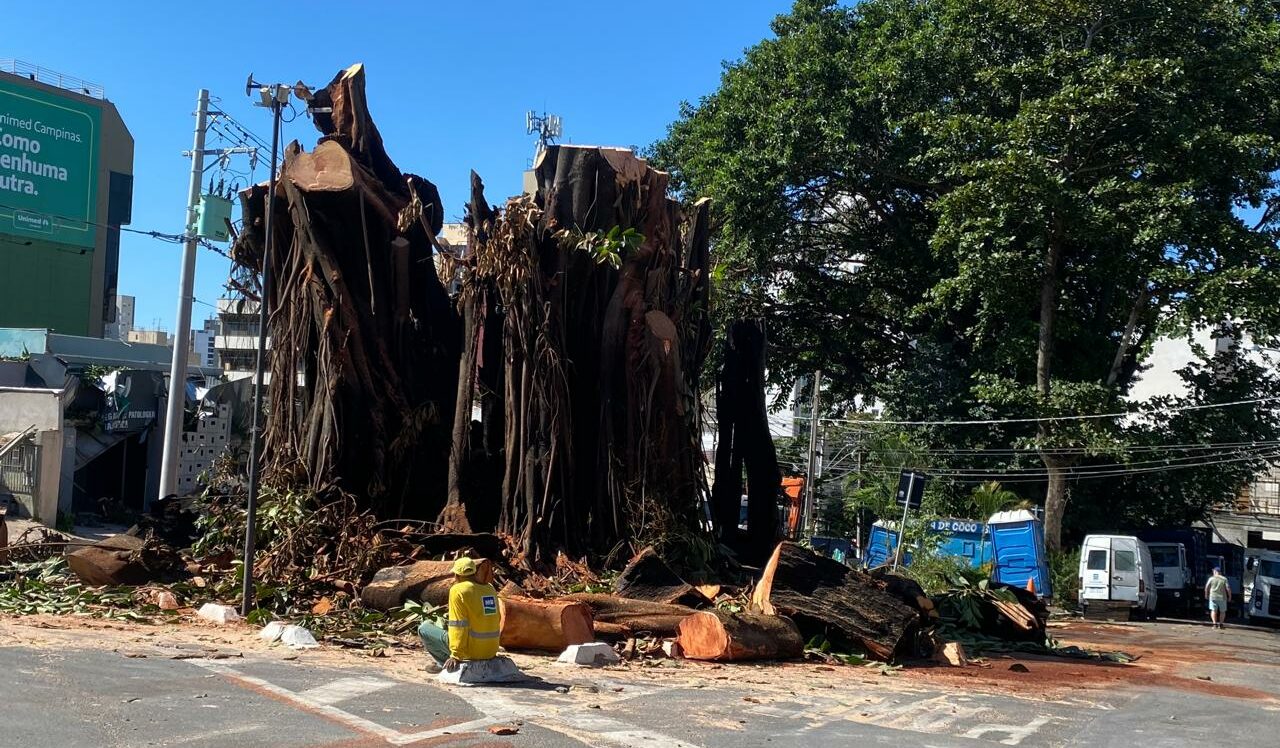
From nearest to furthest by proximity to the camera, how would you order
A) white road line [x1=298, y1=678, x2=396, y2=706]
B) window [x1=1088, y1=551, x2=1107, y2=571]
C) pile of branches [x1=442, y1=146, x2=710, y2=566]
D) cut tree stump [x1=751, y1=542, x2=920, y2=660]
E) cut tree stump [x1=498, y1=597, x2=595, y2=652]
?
white road line [x1=298, y1=678, x2=396, y2=706] → cut tree stump [x1=498, y1=597, x2=595, y2=652] → cut tree stump [x1=751, y1=542, x2=920, y2=660] → pile of branches [x1=442, y1=146, x2=710, y2=566] → window [x1=1088, y1=551, x2=1107, y2=571]

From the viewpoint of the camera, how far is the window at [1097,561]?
2831cm

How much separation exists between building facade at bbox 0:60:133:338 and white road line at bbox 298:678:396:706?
42794 mm

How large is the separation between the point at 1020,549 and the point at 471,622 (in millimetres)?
20680

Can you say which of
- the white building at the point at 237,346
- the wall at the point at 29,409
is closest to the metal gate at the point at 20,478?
the wall at the point at 29,409

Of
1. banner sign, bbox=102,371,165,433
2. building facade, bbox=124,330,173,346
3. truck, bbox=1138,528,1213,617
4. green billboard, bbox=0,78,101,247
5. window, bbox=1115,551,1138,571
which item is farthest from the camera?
building facade, bbox=124,330,173,346

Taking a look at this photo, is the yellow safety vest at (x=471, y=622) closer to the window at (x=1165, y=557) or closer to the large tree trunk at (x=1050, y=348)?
the large tree trunk at (x=1050, y=348)

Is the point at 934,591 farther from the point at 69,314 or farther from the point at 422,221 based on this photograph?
the point at 69,314

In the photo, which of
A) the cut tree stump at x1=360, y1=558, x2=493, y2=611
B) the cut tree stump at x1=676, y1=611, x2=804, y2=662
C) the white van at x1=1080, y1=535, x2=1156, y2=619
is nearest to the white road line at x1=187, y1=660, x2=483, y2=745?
the cut tree stump at x1=360, y1=558, x2=493, y2=611

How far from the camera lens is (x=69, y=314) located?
51250 mm

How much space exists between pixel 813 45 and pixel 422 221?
17.4m

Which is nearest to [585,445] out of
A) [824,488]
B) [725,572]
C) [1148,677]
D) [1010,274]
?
[725,572]

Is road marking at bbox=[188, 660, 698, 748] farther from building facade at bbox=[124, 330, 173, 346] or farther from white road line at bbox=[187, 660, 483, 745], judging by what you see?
building facade at bbox=[124, 330, 173, 346]

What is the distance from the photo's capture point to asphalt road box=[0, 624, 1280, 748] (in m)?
8.11

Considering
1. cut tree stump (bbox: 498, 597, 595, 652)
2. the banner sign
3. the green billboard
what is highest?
the green billboard
